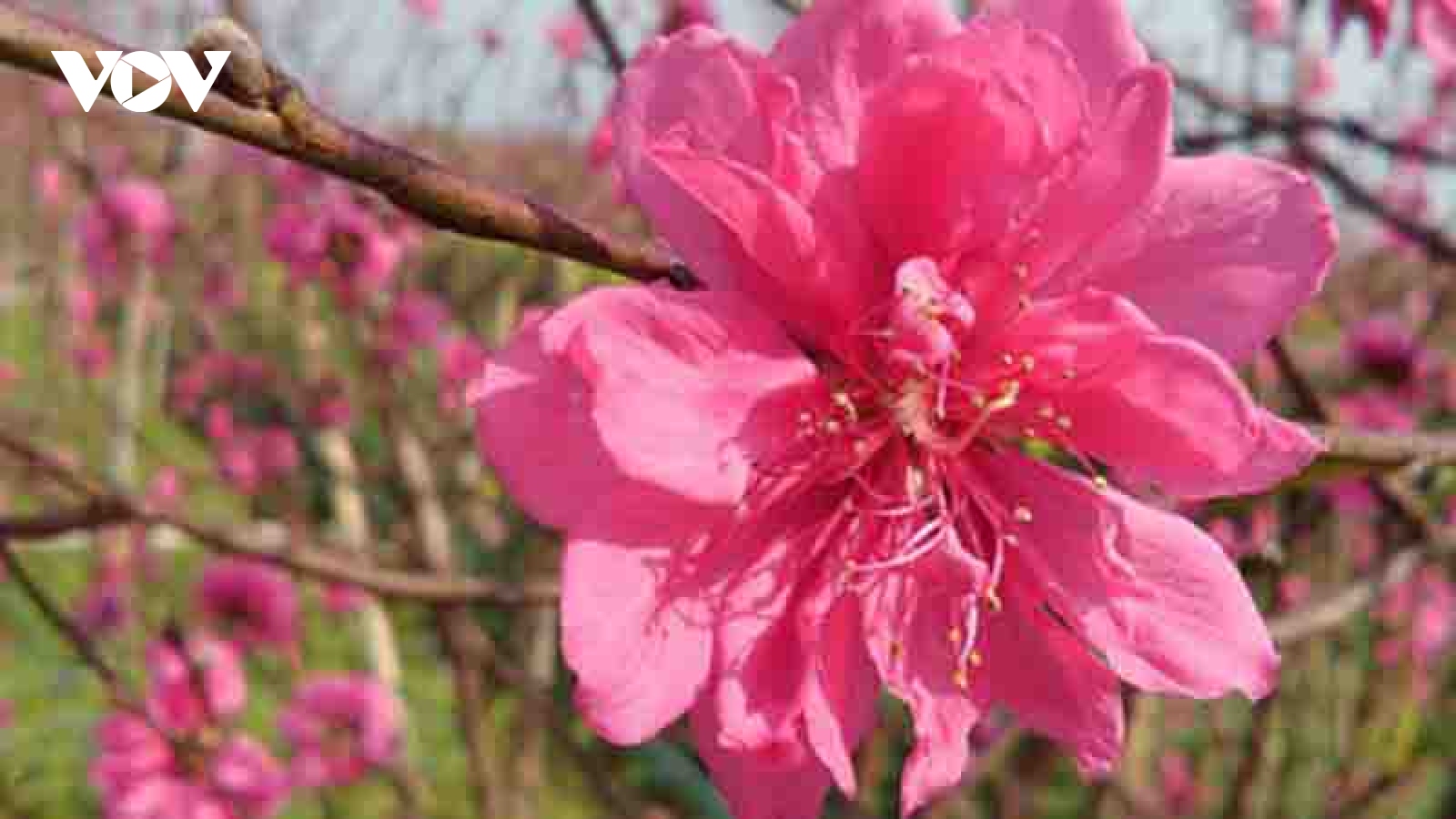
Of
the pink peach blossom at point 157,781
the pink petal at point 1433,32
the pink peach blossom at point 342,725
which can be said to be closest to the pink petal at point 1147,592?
the pink petal at point 1433,32

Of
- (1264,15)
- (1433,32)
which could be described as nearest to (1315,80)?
(1264,15)

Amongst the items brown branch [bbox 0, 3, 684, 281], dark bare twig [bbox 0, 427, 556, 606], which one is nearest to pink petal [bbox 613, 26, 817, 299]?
brown branch [bbox 0, 3, 684, 281]

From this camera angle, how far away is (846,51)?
30.0 inches

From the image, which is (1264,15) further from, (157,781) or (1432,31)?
(157,781)

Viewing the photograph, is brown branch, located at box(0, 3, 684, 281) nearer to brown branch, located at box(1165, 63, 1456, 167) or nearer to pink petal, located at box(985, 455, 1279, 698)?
pink petal, located at box(985, 455, 1279, 698)

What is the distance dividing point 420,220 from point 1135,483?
50 cm

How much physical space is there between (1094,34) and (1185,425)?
232 mm

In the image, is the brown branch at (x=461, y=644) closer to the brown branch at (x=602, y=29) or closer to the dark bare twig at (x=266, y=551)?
the dark bare twig at (x=266, y=551)

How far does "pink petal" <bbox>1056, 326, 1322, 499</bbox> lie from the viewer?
717 mm

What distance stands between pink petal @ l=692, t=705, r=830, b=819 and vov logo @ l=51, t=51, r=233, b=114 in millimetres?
453

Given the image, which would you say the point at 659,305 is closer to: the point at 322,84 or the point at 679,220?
the point at 679,220

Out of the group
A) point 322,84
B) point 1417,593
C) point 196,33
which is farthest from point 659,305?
point 322,84

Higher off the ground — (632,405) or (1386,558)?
(632,405)

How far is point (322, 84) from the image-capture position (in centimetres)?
479
